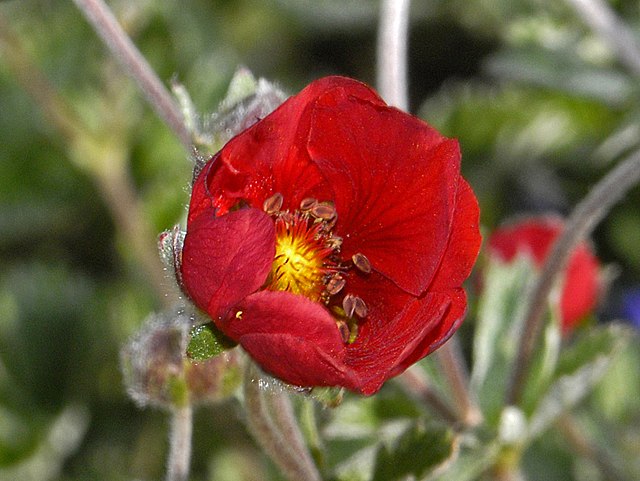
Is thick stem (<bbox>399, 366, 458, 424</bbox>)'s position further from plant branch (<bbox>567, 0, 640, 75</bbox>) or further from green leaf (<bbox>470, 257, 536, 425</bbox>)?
plant branch (<bbox>567, 0, 640, 75</bbox>)

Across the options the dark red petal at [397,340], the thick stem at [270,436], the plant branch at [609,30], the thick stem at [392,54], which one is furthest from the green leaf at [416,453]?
the plant branch at [609,30]

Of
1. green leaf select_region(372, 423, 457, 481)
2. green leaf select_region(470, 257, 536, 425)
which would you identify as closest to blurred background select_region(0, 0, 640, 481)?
green leaf select_region(470, 257, 536, 425)

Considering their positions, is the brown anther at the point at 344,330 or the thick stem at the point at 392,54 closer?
the brown anther at the point at 344,330

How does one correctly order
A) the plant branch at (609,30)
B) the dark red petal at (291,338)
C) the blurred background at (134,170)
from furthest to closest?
the blurred background at (134,170) < the plant branch at (609,30) < the dark red petal at (291,338)

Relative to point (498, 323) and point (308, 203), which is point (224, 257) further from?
point (498, 323)

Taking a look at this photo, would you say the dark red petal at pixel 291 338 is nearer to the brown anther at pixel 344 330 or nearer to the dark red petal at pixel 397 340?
the dark red petal at pixel 397 340

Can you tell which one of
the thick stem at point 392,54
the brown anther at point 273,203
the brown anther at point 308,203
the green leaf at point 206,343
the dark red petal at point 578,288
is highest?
the green leaf at point 206,343

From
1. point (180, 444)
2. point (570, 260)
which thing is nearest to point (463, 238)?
point (180, 444)

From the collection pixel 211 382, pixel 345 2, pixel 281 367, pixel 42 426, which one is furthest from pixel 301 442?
pixel 345 2

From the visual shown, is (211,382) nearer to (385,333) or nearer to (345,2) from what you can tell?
(385,333)
